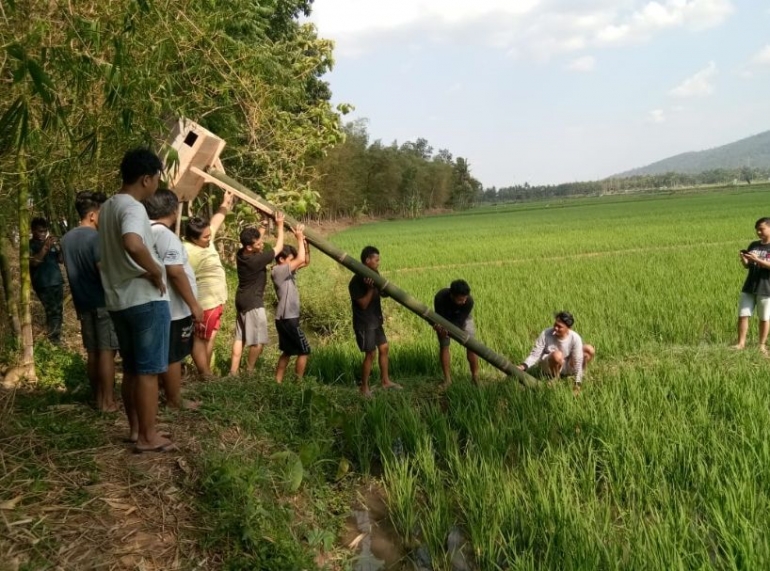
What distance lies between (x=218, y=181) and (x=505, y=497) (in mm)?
2561

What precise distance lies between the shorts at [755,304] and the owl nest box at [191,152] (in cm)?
558

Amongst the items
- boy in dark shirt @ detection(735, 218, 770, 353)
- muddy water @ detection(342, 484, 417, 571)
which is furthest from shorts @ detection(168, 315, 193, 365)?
boy in dark shirt @ detection(735, 218, 770, 353)

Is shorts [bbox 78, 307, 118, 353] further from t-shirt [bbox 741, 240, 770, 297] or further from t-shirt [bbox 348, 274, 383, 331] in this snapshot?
t-shirt [bbox 741, 240, 770, 297]

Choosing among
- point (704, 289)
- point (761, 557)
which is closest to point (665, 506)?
point (761, 557)

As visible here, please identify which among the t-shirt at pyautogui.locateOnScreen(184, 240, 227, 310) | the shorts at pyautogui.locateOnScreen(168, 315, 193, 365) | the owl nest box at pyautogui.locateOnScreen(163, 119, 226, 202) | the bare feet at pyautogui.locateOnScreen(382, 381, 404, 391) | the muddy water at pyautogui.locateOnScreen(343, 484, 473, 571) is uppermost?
the owl nest box at pyautogui.locateOnScreen(163, 119, 226, 202)

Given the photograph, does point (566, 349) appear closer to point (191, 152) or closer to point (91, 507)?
point (191, 152)

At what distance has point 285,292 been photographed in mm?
4973

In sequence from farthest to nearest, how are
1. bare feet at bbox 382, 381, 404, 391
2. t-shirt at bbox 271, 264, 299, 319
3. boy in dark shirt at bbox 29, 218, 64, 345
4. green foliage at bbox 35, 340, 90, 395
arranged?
boy in dark shirt at bbox 29, 218, 64, 345
bare feet at bbox 382, 381, 404, 391
t-shirt at bbox 271, 264, 299, 319
green foliage at bbox 35, 340, 90, 395

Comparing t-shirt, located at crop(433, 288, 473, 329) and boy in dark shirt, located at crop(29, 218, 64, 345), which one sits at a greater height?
boy in dark shirt, located at crop(29, 218, 64, 345)

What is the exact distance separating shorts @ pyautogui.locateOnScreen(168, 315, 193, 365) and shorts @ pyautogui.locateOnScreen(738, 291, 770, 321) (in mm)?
5648

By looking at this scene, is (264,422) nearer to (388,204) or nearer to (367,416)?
(367,416)

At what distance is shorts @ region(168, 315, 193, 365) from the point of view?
3.31m

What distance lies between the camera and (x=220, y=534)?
245cm

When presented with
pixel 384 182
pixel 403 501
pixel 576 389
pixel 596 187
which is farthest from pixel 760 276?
pixel 596 187
